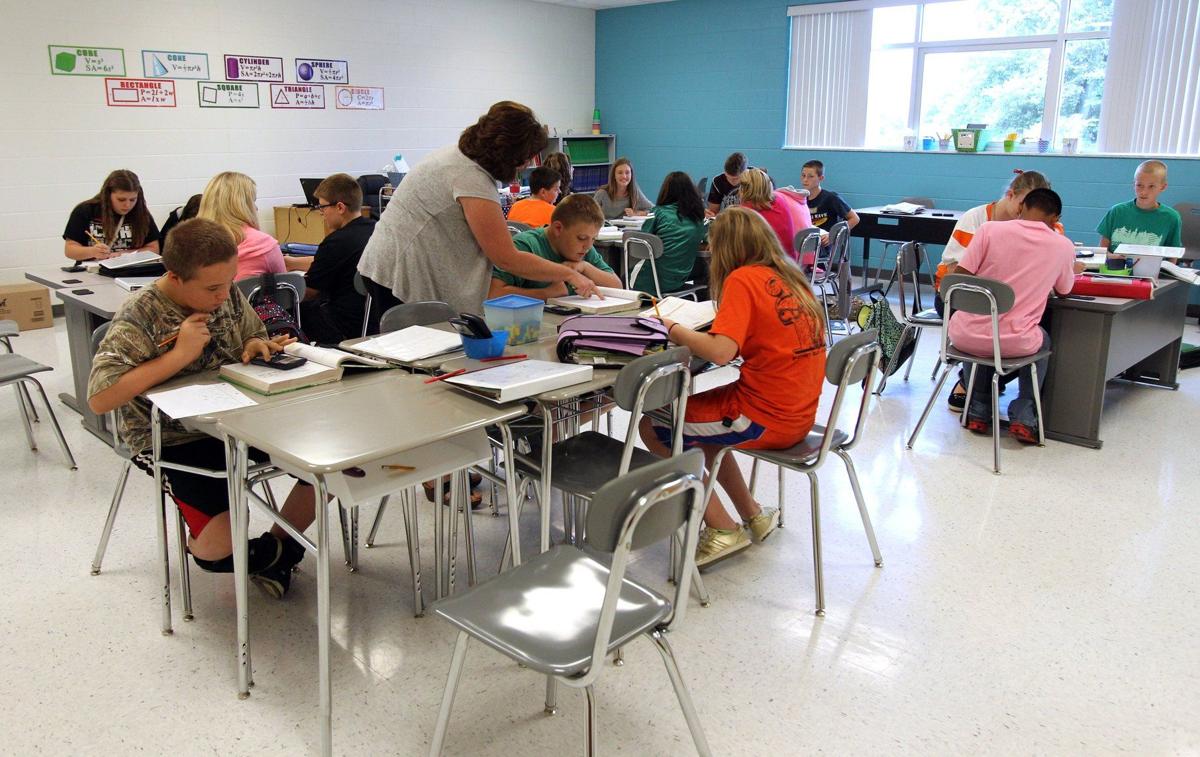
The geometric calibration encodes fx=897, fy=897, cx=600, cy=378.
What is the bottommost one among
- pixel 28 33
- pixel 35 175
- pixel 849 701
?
pixel 849 701

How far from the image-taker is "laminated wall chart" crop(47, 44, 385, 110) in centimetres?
614

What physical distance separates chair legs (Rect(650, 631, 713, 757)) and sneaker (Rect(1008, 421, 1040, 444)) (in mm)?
2654

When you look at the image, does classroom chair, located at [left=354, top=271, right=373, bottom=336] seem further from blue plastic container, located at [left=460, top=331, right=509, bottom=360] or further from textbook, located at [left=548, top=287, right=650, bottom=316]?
blue plastic container, located at [left=460, top=331, right=509, bottom=360]

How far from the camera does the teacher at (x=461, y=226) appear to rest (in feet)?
9.46

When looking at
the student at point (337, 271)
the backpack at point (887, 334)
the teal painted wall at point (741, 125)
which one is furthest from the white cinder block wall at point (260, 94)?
the backpack at point (887, 334)

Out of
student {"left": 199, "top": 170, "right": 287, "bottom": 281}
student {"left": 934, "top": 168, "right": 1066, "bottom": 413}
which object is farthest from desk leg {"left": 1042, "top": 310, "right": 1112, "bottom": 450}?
student {"left": 199, "top": 170, "right": 287, "bottom": 281}

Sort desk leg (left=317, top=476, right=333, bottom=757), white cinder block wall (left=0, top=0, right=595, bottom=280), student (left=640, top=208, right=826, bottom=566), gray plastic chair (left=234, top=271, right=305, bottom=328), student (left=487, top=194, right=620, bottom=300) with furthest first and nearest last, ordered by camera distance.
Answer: white cinder block wall (left=0, top=0, right=595, bottom=280) → gray plastic chair (left=234, top=271, right=305, bottom=328) → student (left=487, top=194, right=620, bottom=300) → student (left=640, top=208, right=826, bottom=566) → desk leg (left=317, top=476, right=333, bottom=757)

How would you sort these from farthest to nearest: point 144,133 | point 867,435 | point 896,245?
point 896,245, point 144,133, point 867,435

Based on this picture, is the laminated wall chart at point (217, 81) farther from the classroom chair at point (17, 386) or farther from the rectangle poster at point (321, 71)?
the classroom chair at point (17, 386)

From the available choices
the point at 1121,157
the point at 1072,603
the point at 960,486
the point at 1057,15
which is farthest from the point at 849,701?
the point at 1057,15

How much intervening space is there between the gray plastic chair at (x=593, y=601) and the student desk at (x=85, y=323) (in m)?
2.32

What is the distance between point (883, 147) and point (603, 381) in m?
6.48

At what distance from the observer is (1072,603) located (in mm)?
2592

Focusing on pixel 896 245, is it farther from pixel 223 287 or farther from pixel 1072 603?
pixel 223 287
